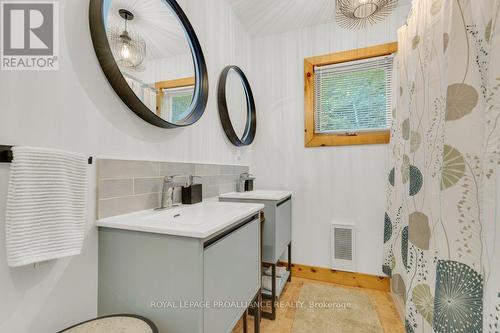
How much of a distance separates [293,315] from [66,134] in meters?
1.80

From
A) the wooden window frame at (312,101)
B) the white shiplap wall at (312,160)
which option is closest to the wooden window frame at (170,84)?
the white shiplap wall at (312,160)

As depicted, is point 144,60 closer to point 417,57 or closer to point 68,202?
point 68,202

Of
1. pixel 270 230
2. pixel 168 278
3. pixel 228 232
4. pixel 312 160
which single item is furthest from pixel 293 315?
pixel 312 160

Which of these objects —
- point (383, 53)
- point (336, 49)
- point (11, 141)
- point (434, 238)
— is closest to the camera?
point (11, 141)

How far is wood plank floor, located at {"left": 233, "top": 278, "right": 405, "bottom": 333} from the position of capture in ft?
4.87

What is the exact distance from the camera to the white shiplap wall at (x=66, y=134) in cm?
66

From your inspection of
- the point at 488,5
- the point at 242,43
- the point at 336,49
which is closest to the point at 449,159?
the point at 488,5

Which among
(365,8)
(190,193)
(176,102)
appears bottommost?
(190,193)

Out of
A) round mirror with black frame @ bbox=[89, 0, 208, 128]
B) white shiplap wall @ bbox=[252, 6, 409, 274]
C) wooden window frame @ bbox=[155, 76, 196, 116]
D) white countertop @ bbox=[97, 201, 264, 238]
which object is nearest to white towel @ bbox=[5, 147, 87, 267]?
white countertop @ bbox=[97, 201, 264, 238]

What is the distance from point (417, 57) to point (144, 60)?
158cm

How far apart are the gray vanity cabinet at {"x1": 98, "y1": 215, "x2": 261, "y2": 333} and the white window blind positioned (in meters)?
1.73

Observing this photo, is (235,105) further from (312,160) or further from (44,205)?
(44,205)

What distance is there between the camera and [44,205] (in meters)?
0.66

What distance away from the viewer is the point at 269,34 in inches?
95.0
